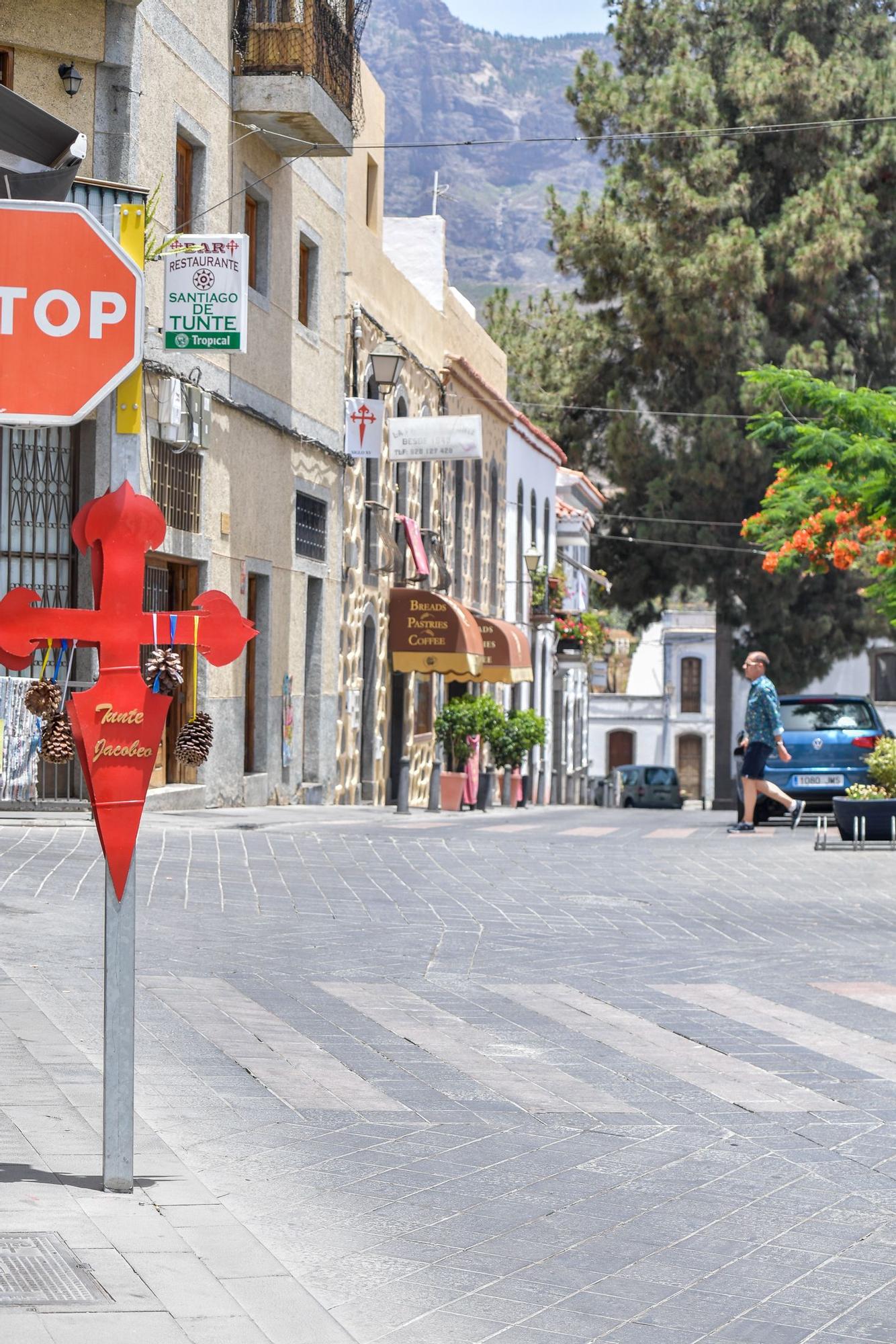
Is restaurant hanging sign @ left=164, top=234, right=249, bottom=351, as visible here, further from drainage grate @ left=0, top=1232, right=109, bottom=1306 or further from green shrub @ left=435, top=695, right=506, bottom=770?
drainage grate @ left=0, top=1232, right=109, bottom=1306

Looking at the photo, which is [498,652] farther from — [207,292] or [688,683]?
[688,683]

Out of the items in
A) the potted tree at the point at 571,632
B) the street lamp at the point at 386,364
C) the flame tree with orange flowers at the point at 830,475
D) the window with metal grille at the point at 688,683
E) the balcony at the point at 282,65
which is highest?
the balcony at the point at 282,65

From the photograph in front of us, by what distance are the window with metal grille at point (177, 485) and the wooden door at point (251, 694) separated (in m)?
2.74

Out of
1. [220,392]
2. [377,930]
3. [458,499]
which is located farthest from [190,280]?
[458,499]

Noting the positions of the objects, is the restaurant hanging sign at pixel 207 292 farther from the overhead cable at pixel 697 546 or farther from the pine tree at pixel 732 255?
the overhead cable at pixel 697 546

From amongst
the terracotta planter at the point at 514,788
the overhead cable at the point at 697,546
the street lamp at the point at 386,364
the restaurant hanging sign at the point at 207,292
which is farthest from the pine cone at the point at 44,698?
the overhead cable at the point at 697,546

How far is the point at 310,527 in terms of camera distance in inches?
944

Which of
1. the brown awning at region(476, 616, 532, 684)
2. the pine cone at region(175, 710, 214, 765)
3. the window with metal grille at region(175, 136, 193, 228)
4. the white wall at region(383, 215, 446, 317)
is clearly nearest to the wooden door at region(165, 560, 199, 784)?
the window with metal grille at region(175, 136, 193, 228)

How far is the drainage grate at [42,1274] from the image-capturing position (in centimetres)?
423

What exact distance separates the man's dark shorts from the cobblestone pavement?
13.7 feet

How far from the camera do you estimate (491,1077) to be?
7.21 metres

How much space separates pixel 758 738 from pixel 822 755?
3528mm

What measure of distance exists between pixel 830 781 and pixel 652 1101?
15.0 meters

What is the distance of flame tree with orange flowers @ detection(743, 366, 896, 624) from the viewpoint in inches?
795
